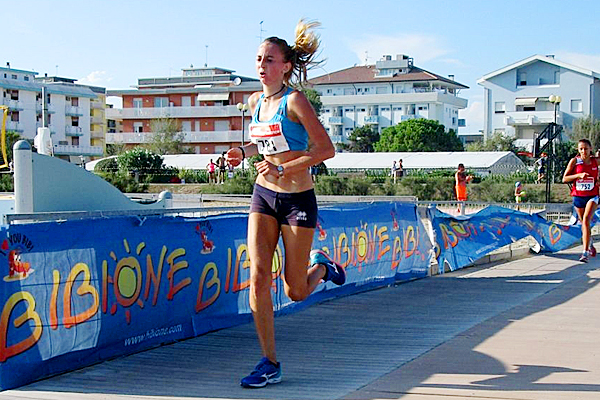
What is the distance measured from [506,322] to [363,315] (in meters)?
1.41

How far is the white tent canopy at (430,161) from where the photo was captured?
60.9 metres

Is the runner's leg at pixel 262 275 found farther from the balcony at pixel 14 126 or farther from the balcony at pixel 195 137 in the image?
the balcony at pixel 195 137

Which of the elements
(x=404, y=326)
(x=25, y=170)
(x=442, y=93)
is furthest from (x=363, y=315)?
(x=442, y=93)

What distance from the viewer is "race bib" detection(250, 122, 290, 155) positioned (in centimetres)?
579

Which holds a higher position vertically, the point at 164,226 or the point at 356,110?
the point at 356,110

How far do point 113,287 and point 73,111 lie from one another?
12139 centimetres

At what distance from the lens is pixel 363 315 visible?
8.78 meters

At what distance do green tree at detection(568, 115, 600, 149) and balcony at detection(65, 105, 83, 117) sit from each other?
6685 centimetres

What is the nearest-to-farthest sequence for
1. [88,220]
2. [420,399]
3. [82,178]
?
[420,399] < [88,220] < [82,178]

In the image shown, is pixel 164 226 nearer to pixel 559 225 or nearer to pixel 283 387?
pixel 283 387

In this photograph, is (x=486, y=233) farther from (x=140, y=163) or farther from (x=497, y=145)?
(x=497, y=145)

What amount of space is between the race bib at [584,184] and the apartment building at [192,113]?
103 meters

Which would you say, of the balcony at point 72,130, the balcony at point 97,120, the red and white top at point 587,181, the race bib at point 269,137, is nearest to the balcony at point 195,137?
the balcony at point 72,130

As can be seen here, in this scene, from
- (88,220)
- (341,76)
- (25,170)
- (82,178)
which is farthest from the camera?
→ (341,76)
